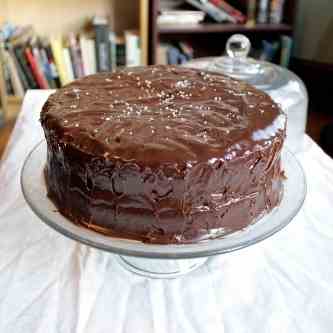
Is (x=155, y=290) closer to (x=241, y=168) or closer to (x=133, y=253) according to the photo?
(x=133, y=253)

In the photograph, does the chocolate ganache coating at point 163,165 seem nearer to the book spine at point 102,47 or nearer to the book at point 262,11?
the book spine at point 102,47

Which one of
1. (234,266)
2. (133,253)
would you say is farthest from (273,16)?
(133,253)

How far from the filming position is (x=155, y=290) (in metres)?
0.79

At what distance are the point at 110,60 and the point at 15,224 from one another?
5.70 feet

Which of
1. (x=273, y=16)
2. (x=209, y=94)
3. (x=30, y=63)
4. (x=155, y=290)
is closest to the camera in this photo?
(x=155, y=290)

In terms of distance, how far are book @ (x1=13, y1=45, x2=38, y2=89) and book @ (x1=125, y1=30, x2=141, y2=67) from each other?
523 millimetres

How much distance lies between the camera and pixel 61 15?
2.67 m

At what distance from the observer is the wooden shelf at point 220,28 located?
2.52 m

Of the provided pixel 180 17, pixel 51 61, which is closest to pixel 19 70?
pixel 51 61

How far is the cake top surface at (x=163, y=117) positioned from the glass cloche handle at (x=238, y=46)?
0.26 m

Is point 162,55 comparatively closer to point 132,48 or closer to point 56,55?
point 132,48

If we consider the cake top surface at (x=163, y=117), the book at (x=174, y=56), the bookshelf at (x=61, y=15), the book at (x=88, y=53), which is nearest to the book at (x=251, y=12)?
the book at (x=174, y=56)

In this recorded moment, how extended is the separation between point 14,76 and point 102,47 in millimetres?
500

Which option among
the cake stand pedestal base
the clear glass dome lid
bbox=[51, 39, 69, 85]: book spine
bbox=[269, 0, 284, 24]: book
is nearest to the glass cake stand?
the cake stand pedestal base
